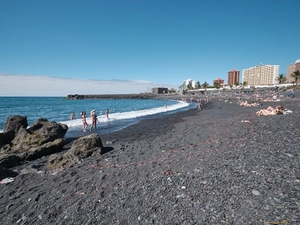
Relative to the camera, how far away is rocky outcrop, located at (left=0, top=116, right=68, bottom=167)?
8839mm

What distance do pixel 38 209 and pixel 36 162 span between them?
16.6ft

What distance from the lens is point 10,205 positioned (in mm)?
4734

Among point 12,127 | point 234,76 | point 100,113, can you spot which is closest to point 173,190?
point 12,127

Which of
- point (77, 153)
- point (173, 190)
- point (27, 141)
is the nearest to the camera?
point (173, 190)

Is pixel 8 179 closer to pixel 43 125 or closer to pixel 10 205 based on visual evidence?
pixel 10 205

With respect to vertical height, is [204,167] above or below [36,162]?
above

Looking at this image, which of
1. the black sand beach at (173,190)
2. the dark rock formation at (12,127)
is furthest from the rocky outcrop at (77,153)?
the dark rock formation at (12,127)

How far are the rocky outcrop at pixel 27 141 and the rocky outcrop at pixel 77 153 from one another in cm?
227

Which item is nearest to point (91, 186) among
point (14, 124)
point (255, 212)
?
point (255, 212)

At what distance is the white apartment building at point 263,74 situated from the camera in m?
131

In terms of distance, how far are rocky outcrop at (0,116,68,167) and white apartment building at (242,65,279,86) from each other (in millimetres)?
149662

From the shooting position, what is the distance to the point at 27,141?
11.1m

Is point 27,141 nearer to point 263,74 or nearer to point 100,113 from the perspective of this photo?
point 100,113

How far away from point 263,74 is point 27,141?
16447cm
